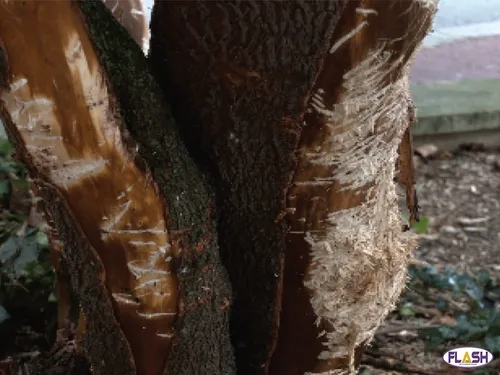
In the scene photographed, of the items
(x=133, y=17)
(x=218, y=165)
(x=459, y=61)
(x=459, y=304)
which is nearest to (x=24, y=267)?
(x=133, y=17)

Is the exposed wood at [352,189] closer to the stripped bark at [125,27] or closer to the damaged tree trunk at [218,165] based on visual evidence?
the damaged tree trunk at [218,165]

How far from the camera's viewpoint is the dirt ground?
162 cm

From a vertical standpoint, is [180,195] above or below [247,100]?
below

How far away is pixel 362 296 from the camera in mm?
1035

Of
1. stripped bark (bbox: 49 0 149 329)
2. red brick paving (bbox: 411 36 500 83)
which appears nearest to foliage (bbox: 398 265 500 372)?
stripped bark (bbox: 49 0 149 329)

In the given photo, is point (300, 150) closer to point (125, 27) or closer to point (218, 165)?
point (218, 165)

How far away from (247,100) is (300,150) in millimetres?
93

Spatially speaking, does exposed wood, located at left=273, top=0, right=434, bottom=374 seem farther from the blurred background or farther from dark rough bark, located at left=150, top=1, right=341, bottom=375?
the blurred background

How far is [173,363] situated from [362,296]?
29cm

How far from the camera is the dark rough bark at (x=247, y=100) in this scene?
0.82m

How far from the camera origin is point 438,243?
2.13 m

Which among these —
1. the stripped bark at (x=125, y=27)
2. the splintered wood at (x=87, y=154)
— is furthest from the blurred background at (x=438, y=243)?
the splintered wood at (x=87, y=154)

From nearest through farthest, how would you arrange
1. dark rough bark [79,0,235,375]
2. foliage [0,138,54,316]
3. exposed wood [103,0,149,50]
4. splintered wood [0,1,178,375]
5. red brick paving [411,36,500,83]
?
splintered wood [0,1,178,375] → dark rough bark [79,0,235,375] → exposed wood [103,0,149,50] → foliage [0,138,54,316] → red brick paving [411,36,500,83]

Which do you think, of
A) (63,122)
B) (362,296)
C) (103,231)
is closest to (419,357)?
(362,296)
